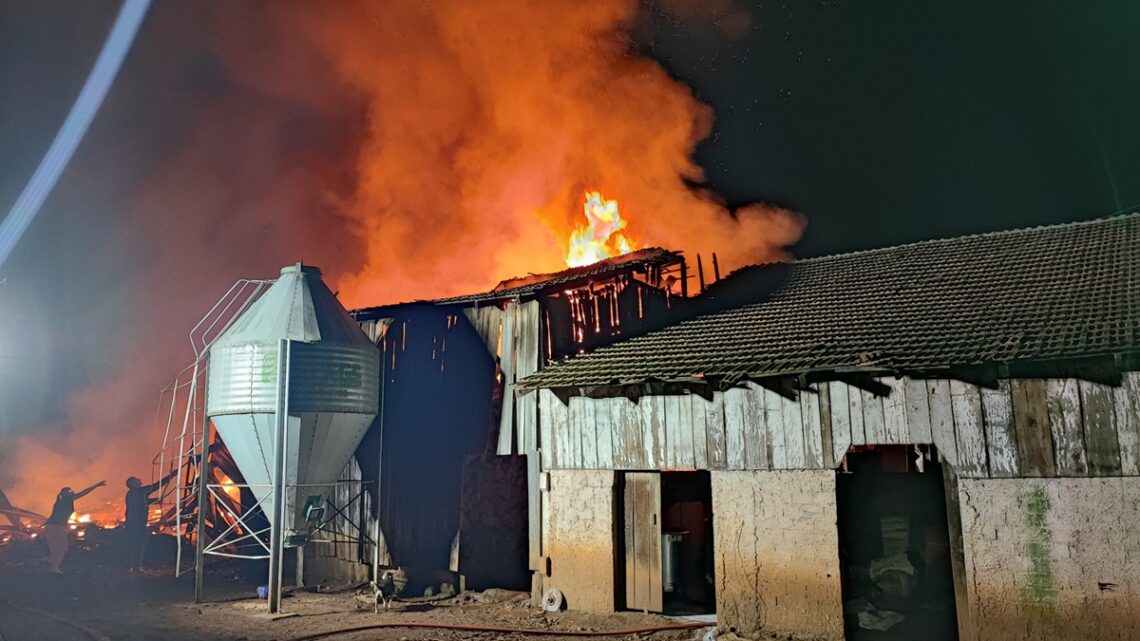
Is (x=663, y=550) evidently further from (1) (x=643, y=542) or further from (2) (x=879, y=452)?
(2) (x=879, y=452)

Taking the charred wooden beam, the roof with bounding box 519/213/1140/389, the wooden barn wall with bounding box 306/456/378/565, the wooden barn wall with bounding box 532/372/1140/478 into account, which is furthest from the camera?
the wooden barn wall with bounding box 306/456/378/565

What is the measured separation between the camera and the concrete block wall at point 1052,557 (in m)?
9.48

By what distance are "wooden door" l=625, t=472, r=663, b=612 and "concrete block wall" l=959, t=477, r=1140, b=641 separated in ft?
16.0

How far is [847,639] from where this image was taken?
11.1m

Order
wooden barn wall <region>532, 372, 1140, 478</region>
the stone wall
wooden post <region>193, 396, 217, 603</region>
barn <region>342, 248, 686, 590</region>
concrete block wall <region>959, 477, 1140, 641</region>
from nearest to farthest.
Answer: concrete block wall <region>959, 477, 1140, 641</region>
wooden barn wall <region>532, 372, 1140, 478</region>
the stone wall
wooden post <region>193, 396, 217, 603</region>
barn <region>342, 248, 686, 590</region>

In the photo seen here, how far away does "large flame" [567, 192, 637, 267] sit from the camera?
26.1 m

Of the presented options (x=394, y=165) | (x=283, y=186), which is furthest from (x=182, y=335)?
(x=394, y=165)

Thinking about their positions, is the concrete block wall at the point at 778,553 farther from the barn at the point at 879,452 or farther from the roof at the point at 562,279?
the roof at the point at 562,279

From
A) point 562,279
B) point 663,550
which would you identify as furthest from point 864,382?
point 562,279

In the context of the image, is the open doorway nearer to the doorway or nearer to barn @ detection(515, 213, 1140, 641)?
barn @ detection(515, 213, 1140, 641)

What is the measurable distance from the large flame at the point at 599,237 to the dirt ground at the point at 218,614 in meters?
13.8

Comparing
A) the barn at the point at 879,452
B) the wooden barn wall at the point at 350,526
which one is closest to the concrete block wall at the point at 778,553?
the barn at the point at 879,452

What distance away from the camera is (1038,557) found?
994 cm

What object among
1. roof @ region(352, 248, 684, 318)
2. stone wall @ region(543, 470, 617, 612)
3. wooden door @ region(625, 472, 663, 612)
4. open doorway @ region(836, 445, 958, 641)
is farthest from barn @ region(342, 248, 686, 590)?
open doorway @ region(836, 445, 958, 641)
